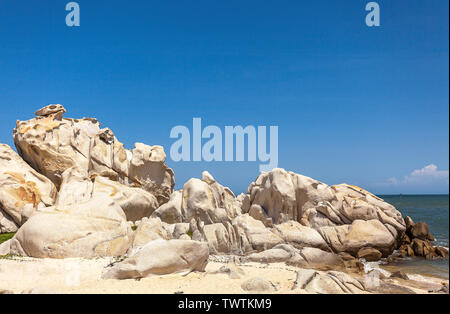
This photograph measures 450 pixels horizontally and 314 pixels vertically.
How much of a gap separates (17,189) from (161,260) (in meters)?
15.6

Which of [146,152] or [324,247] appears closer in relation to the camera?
[324,247]

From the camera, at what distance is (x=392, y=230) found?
74.5 feet


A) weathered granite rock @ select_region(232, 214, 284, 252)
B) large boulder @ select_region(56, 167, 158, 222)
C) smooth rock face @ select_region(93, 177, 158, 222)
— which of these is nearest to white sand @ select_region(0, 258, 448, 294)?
weathered granite rock @ select_region(232, 214, 284, 252)

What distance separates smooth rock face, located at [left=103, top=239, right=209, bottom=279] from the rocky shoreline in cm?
4

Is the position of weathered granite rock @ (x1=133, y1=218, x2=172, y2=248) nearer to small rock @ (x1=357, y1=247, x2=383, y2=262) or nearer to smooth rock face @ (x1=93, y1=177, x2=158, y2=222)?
smooth rock face @ (x1=93, y1=177, x2=158, y2=222)

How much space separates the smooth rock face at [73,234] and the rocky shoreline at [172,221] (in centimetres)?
4

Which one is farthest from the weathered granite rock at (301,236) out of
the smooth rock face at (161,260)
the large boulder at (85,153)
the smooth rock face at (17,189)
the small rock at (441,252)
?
the smooth rock face at (17,189)

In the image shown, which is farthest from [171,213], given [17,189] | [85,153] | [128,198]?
[17,189]

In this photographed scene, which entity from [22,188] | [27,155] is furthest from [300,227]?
[27,155]

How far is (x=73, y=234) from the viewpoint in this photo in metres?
14.5

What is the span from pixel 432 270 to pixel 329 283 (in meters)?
10.7

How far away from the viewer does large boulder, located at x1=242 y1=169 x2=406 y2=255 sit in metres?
21.3

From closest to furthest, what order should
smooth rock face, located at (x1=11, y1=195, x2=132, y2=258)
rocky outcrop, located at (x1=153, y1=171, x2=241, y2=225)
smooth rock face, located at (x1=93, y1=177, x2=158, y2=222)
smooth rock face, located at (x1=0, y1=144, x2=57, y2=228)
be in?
smooth rock face, located at (x1=11, y1=195, x2=132, y2=258), smooth rock face, located at (x1=0, y1=144, x2=57, y2=228), rocky outcrop, located at (x1=153, y1=171, x2=241, y2=225), smooth rock face, located at (x1=93, y1=177, x2=158, y2=222)
